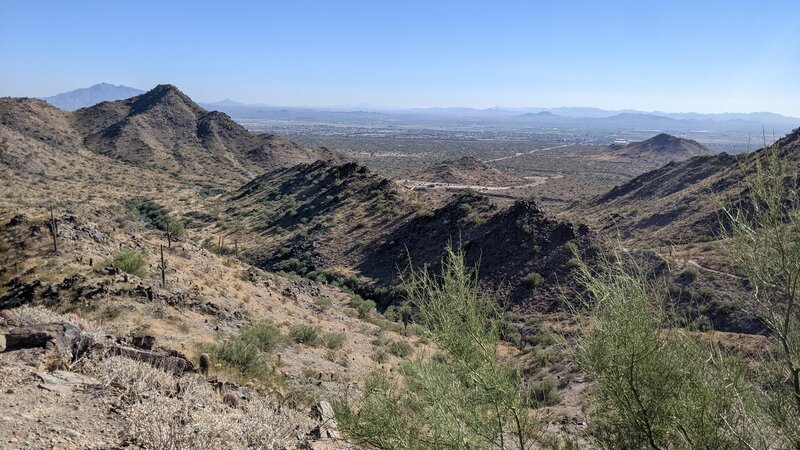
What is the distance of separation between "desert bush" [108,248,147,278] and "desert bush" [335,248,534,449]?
13.5 m

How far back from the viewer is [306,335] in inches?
664

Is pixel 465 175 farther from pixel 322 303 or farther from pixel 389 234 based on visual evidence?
pixel 322 303

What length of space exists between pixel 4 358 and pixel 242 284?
1451 cm

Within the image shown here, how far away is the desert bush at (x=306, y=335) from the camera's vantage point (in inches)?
656

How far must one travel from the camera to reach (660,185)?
180ft

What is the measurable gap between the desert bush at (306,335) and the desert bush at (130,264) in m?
5.66

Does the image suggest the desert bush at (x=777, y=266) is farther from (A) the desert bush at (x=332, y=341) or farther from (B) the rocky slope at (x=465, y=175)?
(B) the rocky slope at (x=465, y=175)

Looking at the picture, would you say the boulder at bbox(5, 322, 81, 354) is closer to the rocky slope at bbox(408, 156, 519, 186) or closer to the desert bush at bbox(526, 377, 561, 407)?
the desert bush at bbox(526, 377, 561, 407)

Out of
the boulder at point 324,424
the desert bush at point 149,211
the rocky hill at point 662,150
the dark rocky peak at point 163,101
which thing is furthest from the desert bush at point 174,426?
the rocky hill at point 662,150

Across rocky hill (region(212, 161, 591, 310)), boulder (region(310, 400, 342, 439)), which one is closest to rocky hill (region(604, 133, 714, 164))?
rocky hill (region(212, 161, 591, 310))

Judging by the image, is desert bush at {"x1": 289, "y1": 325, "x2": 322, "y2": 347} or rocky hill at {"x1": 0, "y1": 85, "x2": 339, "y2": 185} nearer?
desert bush at {"x1": 289, "y1": 325, "x2": 322, "y2": 347}

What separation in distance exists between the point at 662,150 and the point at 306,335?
144 meters

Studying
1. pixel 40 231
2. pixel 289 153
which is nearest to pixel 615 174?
pixel 289 153

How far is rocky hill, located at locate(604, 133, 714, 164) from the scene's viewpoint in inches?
5256
